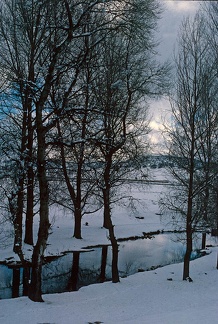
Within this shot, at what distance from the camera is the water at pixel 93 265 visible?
44.5 feet

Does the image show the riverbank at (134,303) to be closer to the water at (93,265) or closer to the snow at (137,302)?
the snow at (137,302)

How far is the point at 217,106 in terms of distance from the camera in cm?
A: 1477

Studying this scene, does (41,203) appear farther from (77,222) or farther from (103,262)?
(77,222)

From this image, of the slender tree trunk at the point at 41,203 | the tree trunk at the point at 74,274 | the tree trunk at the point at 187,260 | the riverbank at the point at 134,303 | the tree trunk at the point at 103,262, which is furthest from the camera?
the tree trunk at the point at 103,262

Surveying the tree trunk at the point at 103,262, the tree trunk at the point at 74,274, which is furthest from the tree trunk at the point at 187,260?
the tree trunk at the point at 74,274

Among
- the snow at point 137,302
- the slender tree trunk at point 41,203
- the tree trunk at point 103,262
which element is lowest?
the tree trunk at point 103,262

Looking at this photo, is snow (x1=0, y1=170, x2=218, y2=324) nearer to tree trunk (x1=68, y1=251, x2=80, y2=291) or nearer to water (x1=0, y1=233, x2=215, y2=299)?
tree trunk (x1=68, y1=251, x2=80, y2=291)

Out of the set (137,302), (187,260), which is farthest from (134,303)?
(187,260)

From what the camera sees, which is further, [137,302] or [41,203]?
[137,302]

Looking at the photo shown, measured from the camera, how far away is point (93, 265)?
16.8 metres

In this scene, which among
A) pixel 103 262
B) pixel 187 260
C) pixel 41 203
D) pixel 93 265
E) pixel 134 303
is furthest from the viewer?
pixel 103 262

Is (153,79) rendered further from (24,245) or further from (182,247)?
(182,247)

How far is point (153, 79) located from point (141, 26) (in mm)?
4170

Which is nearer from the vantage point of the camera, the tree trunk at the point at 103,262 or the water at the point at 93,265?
the water at the point at 93,265
